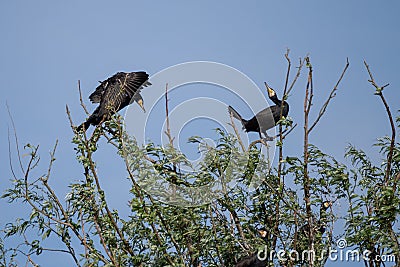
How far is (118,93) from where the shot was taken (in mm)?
3799

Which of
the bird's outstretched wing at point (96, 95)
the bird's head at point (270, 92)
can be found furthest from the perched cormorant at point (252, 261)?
the bird's outstretched wing at point (96, 95)

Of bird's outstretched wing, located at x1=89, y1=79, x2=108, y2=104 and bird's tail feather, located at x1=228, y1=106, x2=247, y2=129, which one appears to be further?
bird's outstretched wing, located at x1=89, y1=79, x2=108, y2=104

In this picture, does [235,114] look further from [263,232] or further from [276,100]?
[263,232]

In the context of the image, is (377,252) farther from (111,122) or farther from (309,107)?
(111,122)

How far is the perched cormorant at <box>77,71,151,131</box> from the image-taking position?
146 inches

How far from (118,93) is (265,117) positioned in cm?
92

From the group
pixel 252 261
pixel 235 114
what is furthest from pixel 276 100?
pixel 252 261

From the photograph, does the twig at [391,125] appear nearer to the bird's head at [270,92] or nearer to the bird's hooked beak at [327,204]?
the bird's hooked beak at [327,204]

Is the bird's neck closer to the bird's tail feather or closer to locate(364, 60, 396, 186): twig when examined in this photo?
the bird's tail feather

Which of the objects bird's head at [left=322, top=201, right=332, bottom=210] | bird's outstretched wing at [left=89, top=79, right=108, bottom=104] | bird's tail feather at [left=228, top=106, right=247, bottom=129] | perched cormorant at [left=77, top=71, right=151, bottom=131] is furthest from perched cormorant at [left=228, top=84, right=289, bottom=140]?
bird's outstretched wing at [left=89, top=79, right=108, bottom=104]

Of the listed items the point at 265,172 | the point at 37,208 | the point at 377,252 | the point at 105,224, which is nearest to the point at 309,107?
the point at 265,172

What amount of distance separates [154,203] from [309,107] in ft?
3.24

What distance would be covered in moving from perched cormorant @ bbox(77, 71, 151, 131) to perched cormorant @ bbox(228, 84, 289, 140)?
2.08 feet

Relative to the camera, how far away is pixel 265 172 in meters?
3.41
